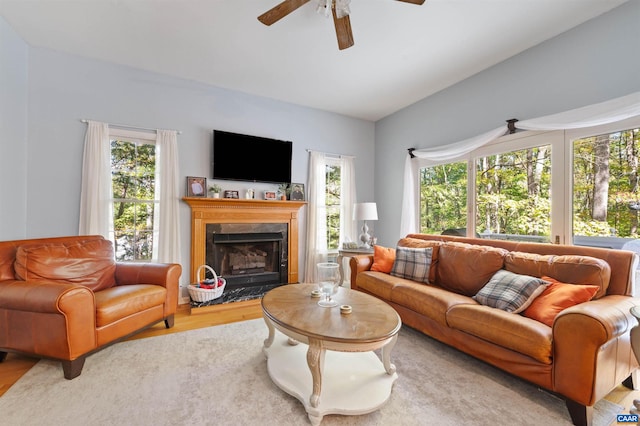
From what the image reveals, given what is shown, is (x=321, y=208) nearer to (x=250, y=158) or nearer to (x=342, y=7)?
(x=250, y=158)

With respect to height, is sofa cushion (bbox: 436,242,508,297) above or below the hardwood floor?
above

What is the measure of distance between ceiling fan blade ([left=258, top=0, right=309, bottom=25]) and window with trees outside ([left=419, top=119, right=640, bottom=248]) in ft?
8.74

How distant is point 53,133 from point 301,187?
3022 millimetres

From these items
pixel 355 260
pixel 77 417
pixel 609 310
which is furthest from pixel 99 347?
pixel 609 310

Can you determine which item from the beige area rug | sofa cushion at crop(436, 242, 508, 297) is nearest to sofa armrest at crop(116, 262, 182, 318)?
the beige area rug

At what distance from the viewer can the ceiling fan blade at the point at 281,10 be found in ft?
6.27

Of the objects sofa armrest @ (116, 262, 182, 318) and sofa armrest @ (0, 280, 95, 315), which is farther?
sofa armrest @ (116, 262, 182, 318)

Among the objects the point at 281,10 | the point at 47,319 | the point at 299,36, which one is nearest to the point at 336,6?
the point at 281,10

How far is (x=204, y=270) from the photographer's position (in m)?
3.65

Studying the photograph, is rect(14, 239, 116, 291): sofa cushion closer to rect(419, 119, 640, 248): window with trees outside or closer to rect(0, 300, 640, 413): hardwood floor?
rect(0, 300, 640, 413): hardwood floor

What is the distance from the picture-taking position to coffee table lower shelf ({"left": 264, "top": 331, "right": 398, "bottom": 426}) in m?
1.52

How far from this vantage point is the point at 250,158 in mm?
3955

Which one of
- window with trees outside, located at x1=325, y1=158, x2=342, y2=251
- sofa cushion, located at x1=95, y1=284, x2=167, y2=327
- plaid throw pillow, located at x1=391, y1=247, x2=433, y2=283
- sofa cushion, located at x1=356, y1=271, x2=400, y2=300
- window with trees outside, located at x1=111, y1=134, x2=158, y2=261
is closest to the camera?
sofa cushion, located at x1=95, y1=284, x2=167, y2=327

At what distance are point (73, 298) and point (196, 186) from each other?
2.03 m
